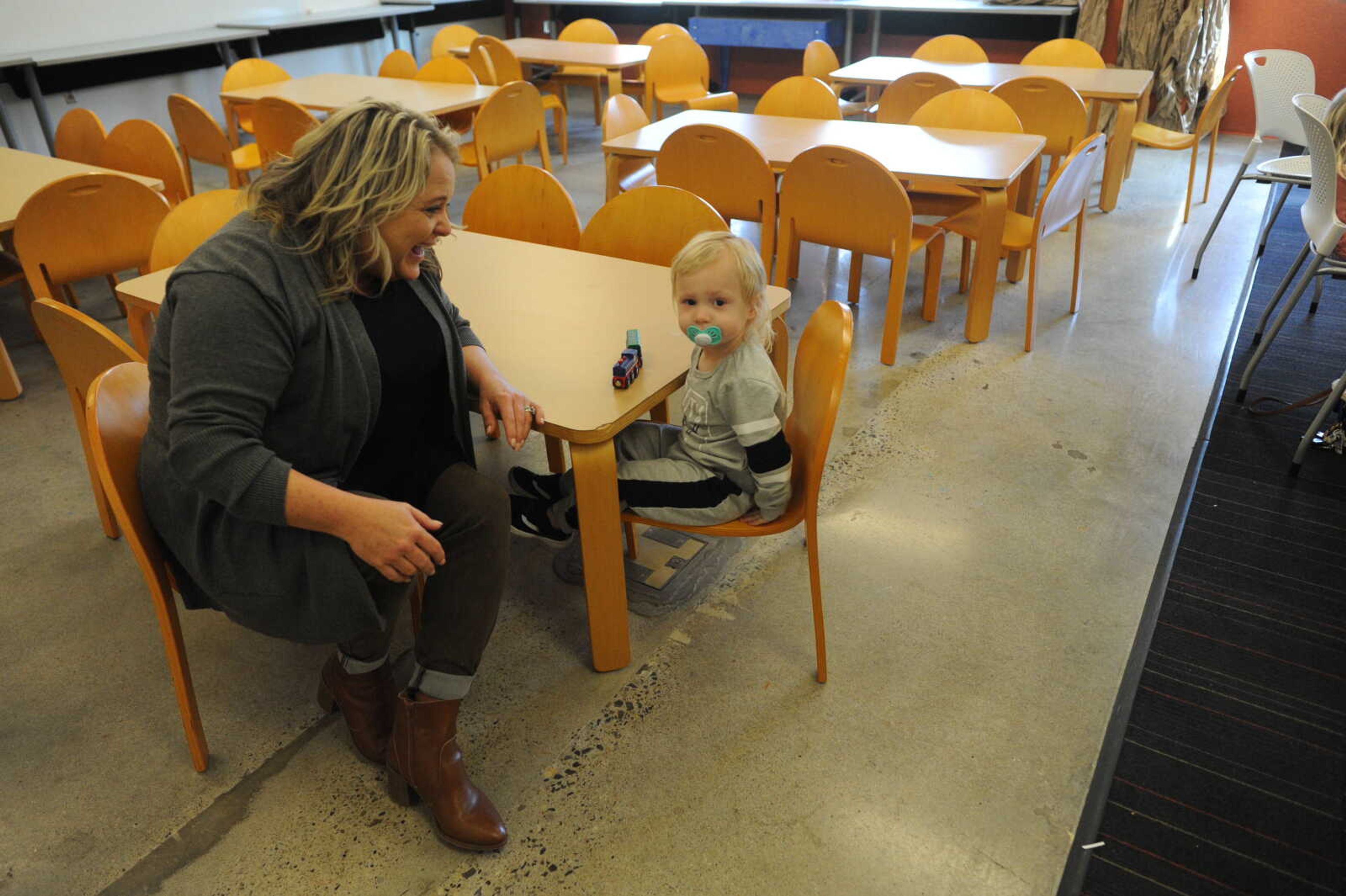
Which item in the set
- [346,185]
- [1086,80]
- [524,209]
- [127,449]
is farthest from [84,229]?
[1086,80]

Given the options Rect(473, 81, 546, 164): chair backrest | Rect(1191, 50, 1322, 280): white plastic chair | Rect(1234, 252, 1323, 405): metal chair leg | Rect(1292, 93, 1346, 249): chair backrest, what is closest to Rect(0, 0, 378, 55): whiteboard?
Rect(473, 81, 546, 164): chair backrest

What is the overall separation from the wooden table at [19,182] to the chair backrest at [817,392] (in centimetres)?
222

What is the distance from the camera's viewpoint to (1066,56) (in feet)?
16.0

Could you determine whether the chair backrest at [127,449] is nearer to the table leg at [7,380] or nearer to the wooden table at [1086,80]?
the table leg at [7,380]

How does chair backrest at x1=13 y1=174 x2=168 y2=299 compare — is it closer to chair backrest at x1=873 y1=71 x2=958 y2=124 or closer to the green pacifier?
the green pacifier

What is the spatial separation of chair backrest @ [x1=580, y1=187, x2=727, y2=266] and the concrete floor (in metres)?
0.68

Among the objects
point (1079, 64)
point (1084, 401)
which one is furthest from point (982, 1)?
point (1084, 401)

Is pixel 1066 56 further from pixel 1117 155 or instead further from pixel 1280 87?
pixel 1280 87

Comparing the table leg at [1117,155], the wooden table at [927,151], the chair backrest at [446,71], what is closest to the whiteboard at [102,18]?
the chair backrest at [446,71]

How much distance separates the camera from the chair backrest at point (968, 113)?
11.6 feet

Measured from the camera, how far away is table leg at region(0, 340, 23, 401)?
9.62 ft

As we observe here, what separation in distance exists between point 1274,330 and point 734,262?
6.64 ft

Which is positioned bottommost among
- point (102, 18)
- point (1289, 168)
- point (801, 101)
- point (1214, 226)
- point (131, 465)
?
point (1214, 226)

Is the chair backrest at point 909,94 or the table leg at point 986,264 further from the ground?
the chair backrest at point 909,94
